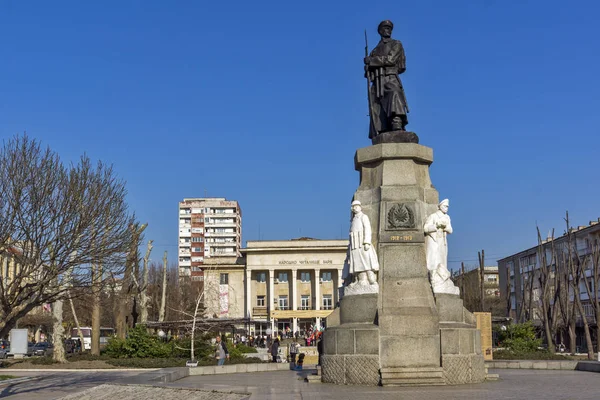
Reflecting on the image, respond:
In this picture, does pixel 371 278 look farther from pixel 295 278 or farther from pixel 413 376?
pixel 295 278

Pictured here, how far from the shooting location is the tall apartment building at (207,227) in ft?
521

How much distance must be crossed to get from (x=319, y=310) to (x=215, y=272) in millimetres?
15279

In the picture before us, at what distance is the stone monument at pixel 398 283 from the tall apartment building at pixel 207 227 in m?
141

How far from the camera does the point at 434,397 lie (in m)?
13.3

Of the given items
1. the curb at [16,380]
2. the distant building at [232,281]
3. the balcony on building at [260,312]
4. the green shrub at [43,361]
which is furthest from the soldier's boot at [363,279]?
the balcony on building at [260,312]

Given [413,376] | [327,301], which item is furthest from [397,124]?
[327,301]

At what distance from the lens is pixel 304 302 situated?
107125 millimetres

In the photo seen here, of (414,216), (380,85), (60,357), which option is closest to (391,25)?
(380,85)

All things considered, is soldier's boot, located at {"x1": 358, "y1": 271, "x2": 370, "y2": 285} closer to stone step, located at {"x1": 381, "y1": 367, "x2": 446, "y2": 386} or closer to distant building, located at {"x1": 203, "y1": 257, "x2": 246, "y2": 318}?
stone step, located at {"x1": 381, "y1": 367, "x2": 446, "y2": 386}

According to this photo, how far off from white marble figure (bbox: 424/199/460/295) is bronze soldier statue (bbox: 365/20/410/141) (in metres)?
2.67

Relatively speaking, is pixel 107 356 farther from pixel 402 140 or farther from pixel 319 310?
pixel 319 310

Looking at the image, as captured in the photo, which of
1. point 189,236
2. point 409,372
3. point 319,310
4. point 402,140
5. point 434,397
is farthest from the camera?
point 189,236

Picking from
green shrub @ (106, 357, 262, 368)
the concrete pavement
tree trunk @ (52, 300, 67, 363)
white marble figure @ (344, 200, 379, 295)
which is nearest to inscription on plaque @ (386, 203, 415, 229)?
white marble figure @ (344, 200, 379, 295)

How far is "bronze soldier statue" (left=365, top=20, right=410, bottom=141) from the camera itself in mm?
19125
